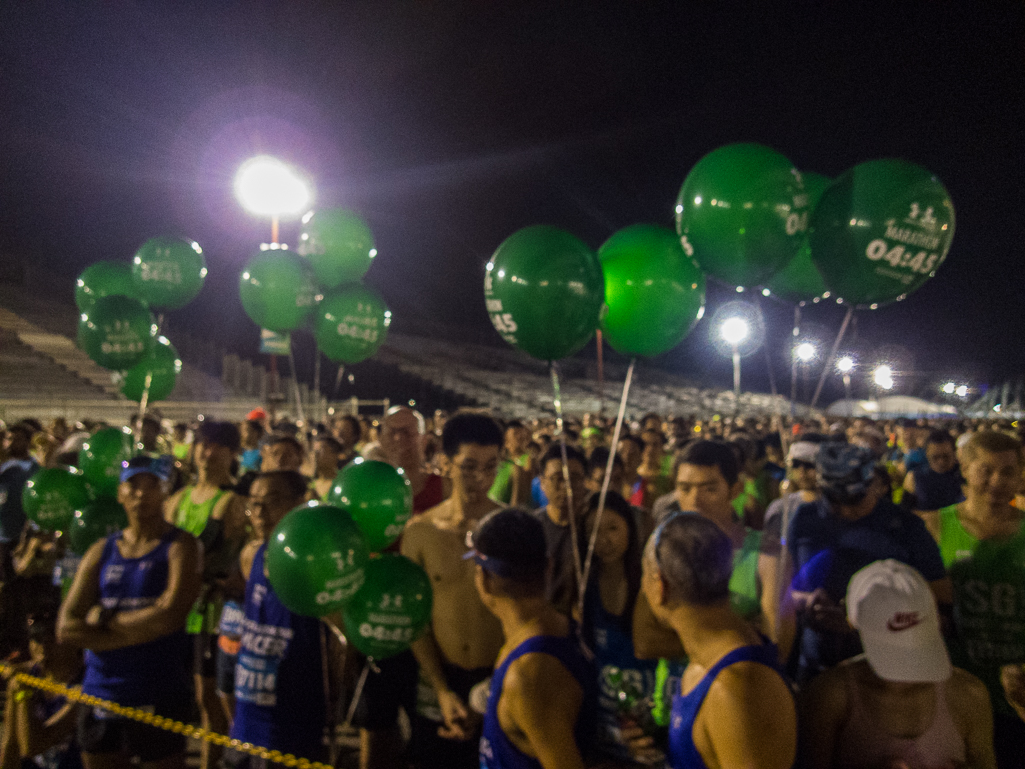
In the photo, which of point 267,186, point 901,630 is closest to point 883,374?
point 901,630

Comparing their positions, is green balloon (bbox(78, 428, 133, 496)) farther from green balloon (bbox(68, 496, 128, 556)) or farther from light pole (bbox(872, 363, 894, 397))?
light pole (bbox(872, 363, 894, 397))

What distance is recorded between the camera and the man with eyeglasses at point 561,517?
2803 mm

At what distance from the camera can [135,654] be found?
2861 mm

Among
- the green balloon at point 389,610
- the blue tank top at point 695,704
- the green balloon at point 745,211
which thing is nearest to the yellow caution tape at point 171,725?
the green balloon at point 389,610

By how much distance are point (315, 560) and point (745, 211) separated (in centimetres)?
202

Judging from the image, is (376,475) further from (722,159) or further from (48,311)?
(48,311)

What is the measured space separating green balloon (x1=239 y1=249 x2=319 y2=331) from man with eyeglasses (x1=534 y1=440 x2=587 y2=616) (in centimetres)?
186

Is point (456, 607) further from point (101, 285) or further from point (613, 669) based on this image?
point (101, 285)

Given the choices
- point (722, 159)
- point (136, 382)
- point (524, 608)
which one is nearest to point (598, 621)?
point (524, 608)

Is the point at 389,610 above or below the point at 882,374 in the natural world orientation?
below

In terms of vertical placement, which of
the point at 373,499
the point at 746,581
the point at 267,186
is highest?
the point at 267,186

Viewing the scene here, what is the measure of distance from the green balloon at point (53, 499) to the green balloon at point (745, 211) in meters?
3.77

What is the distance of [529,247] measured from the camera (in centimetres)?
243

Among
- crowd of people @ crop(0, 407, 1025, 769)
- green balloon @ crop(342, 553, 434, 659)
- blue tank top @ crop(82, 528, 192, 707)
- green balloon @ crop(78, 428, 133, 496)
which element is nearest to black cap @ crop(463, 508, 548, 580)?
crowd of people @ crop(0, 407, 1025, 769)
